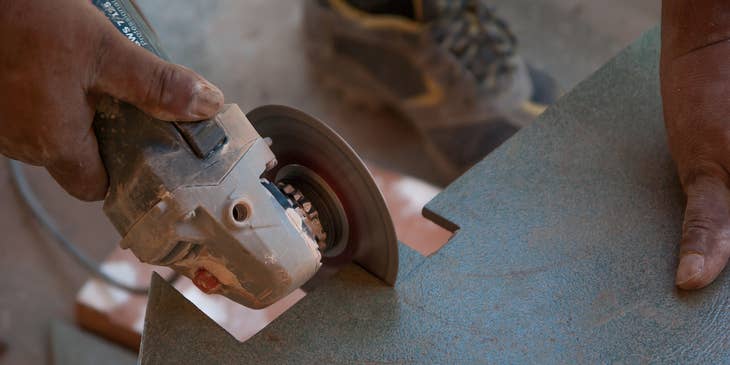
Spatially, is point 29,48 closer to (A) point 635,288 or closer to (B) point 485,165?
(B) point 485,165

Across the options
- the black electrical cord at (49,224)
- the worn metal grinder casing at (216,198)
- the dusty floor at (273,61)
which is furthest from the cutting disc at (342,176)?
the dusty floor at (273,61)

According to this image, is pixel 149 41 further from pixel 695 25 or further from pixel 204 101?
pixel 695 25

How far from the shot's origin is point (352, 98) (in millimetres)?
2336

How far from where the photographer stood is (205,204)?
0.84m

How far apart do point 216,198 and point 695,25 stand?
2.43ft

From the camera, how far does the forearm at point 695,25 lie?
43.6 inches

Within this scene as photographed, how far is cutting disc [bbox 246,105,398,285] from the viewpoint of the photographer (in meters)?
0.94

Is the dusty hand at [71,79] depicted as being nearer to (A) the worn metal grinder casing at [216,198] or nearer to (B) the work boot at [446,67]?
(A) the worn metal grinder casing at [216,198]

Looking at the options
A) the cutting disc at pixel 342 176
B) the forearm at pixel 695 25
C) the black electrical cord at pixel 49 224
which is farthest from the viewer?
the black electrical cord at pixel 49 224

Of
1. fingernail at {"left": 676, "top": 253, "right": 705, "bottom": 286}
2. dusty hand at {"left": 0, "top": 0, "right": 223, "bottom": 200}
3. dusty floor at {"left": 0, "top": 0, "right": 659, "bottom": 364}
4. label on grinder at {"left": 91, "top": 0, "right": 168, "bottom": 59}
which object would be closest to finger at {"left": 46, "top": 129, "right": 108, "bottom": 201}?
dusty hand at {"left": 0, "top": 0, "right": 223, "bottom": 200}

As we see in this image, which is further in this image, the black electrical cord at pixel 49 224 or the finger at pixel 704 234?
the black electrical cord at pixel 49 224

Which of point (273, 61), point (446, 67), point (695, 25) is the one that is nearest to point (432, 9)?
point (446, 67)

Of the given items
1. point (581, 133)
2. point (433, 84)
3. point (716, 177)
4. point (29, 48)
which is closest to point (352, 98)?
point (433, 84)

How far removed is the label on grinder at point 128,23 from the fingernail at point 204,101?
114 mm
